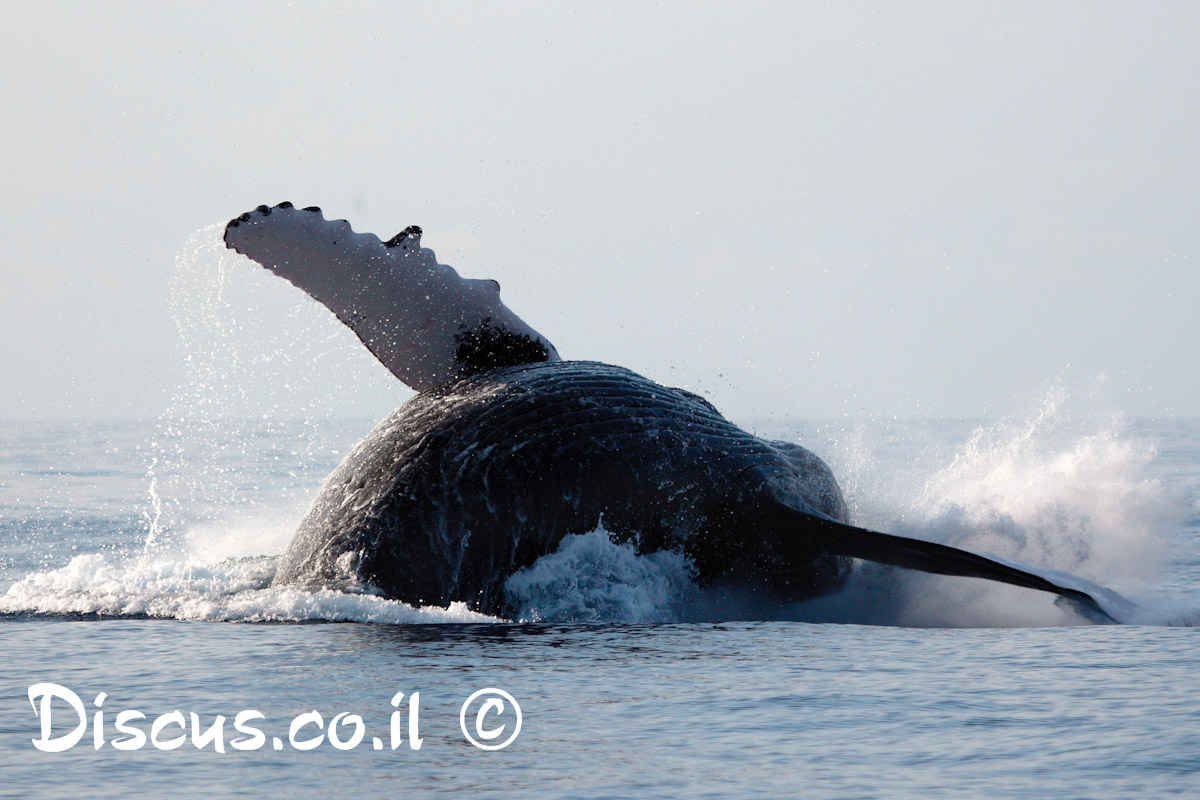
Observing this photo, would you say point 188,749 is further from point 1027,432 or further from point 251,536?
point 1027,432

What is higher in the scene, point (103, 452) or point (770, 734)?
point (103, 452)

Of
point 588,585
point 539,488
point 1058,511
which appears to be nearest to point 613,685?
point 588,585

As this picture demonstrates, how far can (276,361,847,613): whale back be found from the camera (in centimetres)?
948

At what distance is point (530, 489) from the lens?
9.63 m

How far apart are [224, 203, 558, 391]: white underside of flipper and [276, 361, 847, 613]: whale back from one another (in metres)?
0.85

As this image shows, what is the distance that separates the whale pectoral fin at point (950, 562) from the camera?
941 centimetres

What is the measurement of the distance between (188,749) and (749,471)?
5.19 m

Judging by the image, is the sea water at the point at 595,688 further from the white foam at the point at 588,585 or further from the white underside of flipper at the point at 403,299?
the white underside of flipper at the point at 403,299

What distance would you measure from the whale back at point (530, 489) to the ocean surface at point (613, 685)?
0.22m

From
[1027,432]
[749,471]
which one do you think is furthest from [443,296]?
[1027,432]

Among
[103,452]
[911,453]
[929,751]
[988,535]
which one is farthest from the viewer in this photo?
[103,452]

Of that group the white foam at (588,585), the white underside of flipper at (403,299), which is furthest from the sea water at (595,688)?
the white underside of flipper at (403,299)

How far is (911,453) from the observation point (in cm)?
3903

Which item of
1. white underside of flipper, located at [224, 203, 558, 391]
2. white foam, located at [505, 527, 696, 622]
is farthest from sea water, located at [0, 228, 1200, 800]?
white underside of flipper, located at [224, 203, 558, 391]
